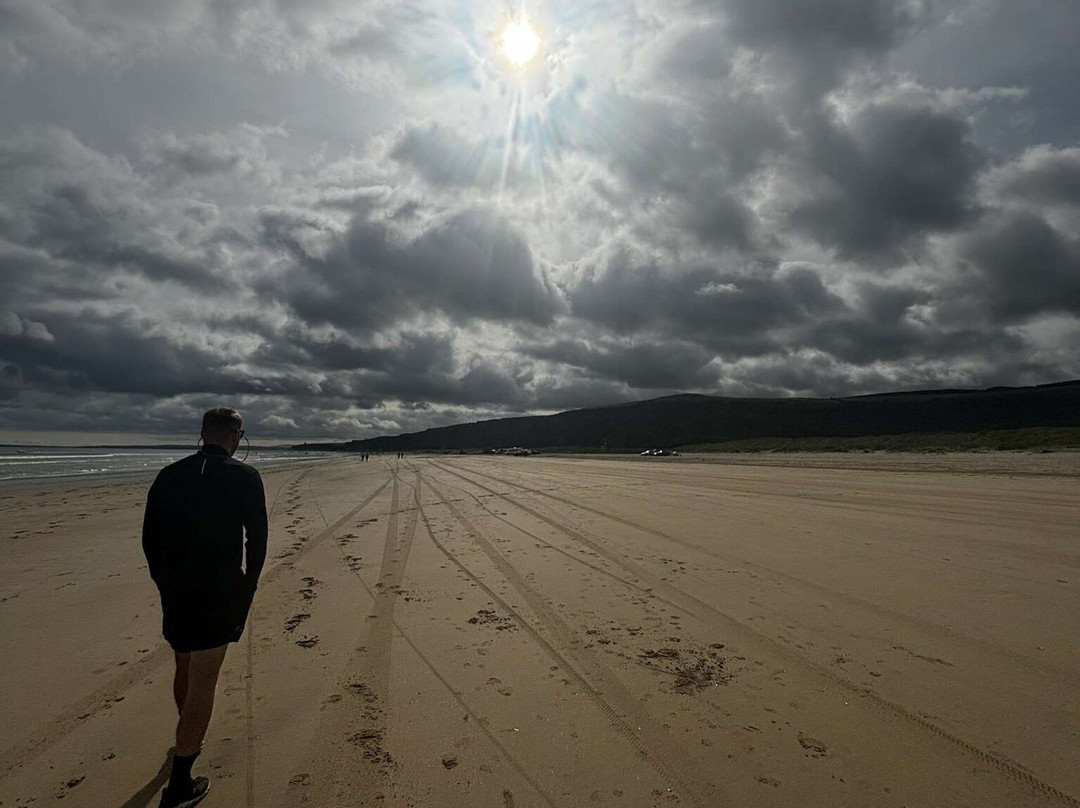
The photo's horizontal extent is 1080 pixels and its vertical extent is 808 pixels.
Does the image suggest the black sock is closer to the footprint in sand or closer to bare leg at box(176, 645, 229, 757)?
bare leg at box(176, 645, 229, 757)

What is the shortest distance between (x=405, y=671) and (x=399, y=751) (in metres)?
1.24

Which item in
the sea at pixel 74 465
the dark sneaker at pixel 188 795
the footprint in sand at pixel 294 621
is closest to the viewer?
the dark sneaker at pixel 188 795

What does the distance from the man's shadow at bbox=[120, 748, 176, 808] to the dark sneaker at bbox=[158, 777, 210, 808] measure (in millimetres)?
146

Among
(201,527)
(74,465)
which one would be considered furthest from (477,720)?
(74,465)

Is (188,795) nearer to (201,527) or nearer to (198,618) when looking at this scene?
(198,618)

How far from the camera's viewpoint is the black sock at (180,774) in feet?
10.5

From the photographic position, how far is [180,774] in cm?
321

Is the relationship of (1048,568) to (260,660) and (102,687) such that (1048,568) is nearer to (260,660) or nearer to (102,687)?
(260,660)

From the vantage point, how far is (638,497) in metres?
17.9

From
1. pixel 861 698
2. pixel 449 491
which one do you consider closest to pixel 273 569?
pixel 861 698

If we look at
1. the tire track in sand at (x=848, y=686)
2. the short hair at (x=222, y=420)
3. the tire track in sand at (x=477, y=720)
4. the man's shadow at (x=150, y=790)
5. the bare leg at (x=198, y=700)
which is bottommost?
the man's shadow at (x=150, y=790)

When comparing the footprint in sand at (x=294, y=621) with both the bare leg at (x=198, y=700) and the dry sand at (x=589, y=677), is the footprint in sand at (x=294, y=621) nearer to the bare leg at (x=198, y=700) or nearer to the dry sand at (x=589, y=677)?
the dry sand at (x=589, y=677)

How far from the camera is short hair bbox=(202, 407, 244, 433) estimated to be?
3.69 metres

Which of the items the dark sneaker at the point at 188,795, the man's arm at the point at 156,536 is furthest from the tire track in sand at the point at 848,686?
the man's arm at the point at 156,536
